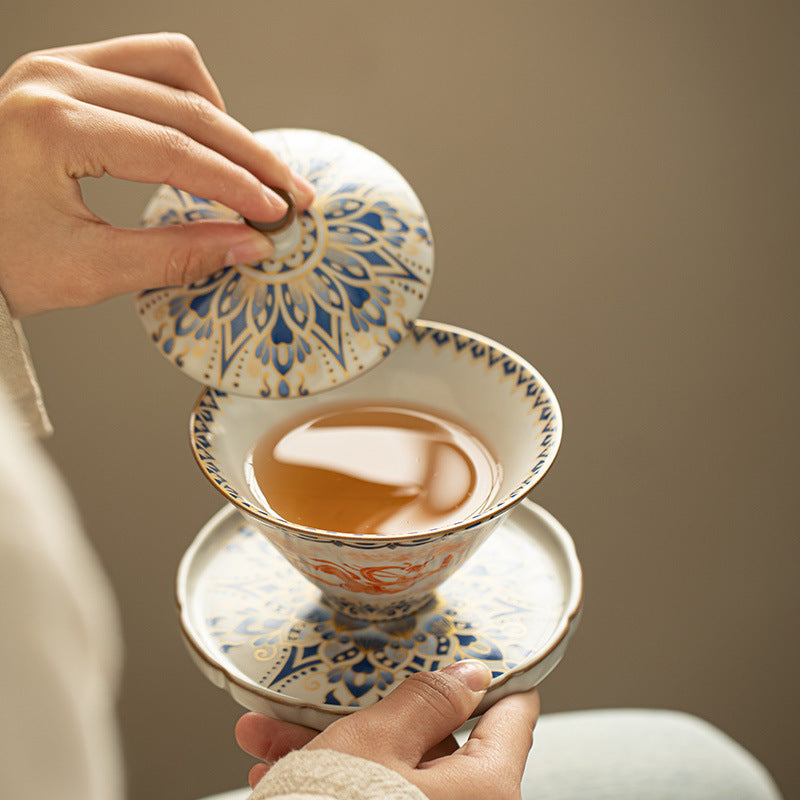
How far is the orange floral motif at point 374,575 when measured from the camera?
21.2 inches

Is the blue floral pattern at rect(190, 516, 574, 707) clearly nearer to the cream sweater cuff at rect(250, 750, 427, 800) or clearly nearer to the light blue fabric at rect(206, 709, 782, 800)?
the cream sweater cuff at rect(250, 750, 427, 800)

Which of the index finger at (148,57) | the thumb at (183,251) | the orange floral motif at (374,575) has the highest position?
the index finger at (148,57)

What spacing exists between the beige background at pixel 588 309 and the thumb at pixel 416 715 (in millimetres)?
789

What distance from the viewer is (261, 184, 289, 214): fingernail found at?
22.2 inches

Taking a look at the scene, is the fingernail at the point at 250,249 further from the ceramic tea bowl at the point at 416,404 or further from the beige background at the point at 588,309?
the beige background at the point at 588,309

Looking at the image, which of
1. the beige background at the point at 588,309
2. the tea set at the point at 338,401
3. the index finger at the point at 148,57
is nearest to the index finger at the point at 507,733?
the tea set at the point at 338,401

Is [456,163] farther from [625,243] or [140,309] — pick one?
[140,309]

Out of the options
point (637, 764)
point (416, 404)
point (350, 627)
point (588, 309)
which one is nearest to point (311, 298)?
point (416, 404)

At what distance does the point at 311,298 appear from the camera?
1.86 feet

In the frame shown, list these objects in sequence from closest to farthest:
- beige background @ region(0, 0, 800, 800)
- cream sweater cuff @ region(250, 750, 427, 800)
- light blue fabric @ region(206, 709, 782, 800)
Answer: cream sweater cuff @ region(250, 750, 427, 800), light blue fabric @ region(206, 709, 782, 800), beige background @ region(0, 0, 800, 800)

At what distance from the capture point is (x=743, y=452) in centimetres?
144

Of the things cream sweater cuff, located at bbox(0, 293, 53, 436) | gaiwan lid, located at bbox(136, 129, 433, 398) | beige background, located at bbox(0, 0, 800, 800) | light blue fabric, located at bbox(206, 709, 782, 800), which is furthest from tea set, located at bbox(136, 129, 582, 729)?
beige background, located at bbox(0, 0, 800, 800)

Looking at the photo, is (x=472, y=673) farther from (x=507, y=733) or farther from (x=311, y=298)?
(x=311, y=298)

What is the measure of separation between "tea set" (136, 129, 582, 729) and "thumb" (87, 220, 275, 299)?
0.04 ft
